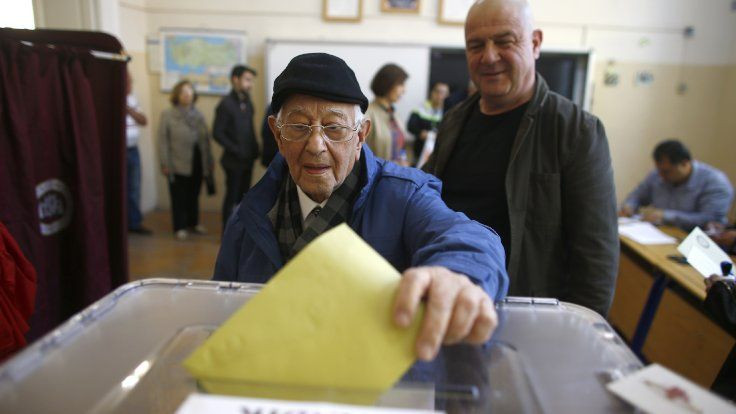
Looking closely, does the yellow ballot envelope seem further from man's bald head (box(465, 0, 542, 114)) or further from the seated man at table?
the seated man at table

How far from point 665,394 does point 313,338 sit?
0.33 metres

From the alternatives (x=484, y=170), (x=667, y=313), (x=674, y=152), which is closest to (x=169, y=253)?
(x=484, y=170)

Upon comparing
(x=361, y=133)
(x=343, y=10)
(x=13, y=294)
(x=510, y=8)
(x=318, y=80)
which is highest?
(x=343, y=10)

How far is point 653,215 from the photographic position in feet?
10.6

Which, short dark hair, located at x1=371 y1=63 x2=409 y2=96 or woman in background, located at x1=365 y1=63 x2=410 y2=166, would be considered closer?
woman in background, located at x1=365 y1=63 x2=410 y2=166

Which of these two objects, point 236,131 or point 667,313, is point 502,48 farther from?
point 236,131

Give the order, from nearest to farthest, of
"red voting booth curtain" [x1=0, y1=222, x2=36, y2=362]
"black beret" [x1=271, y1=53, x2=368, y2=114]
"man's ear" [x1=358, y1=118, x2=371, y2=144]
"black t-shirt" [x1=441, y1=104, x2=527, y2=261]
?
"black beret" [x1=271, y1=53, x2=368, y2=114] < "man's ear" [x1=358, y1=118, x2=371, y2=144] < "red voting booth curtain" [x1=0, y1=222, x2=36, y2=362] < "black t-shirt" [x1=441, y1=104, x2=527, y2=261]

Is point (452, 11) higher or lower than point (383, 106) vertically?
higher

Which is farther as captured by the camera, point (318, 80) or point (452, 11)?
point (452, 11)

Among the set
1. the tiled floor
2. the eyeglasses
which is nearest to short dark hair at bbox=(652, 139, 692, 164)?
the eyeglasses

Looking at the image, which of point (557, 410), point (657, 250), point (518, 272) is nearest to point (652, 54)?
point (657, 250)

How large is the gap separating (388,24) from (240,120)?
2.16m

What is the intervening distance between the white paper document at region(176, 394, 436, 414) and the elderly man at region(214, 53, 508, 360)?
1.04 ft

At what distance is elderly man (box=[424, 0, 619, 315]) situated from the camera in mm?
1432
